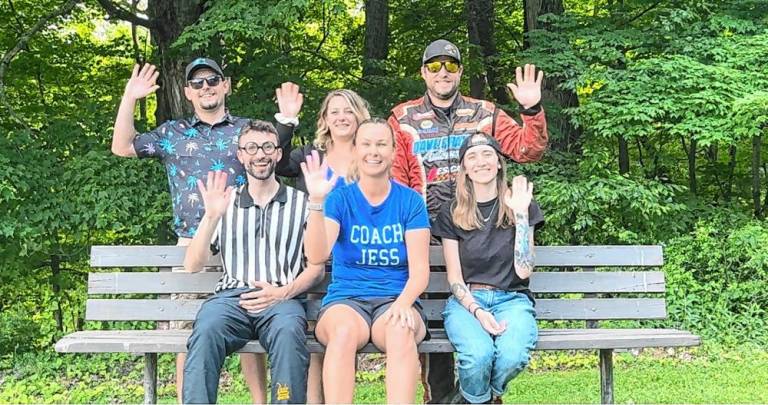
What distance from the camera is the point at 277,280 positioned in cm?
379

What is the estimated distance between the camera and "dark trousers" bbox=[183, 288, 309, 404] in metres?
3.32

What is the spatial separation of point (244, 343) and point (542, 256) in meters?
1.81

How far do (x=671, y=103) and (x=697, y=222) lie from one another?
5.80ft

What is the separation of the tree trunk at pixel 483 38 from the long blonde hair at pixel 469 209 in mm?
6296

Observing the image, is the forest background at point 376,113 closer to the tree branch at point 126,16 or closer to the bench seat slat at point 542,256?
the tree branch at point 126,16

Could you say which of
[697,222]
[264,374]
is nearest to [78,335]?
[264,374]

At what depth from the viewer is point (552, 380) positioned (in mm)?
6000

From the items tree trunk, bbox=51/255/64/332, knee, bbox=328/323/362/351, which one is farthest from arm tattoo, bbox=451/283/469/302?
tree trunk, bbox=51/255/64/332

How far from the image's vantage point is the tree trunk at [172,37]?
8.17m

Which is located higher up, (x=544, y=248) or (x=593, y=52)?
(x=593, y=52)

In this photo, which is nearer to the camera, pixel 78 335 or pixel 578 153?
pixel 78 335

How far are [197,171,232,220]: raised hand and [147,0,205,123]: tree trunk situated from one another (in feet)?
15.5

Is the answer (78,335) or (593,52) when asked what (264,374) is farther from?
(593,52)

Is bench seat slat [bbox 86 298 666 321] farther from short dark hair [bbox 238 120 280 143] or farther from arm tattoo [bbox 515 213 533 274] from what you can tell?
short dark hair [bbox 238 120 280 143]
